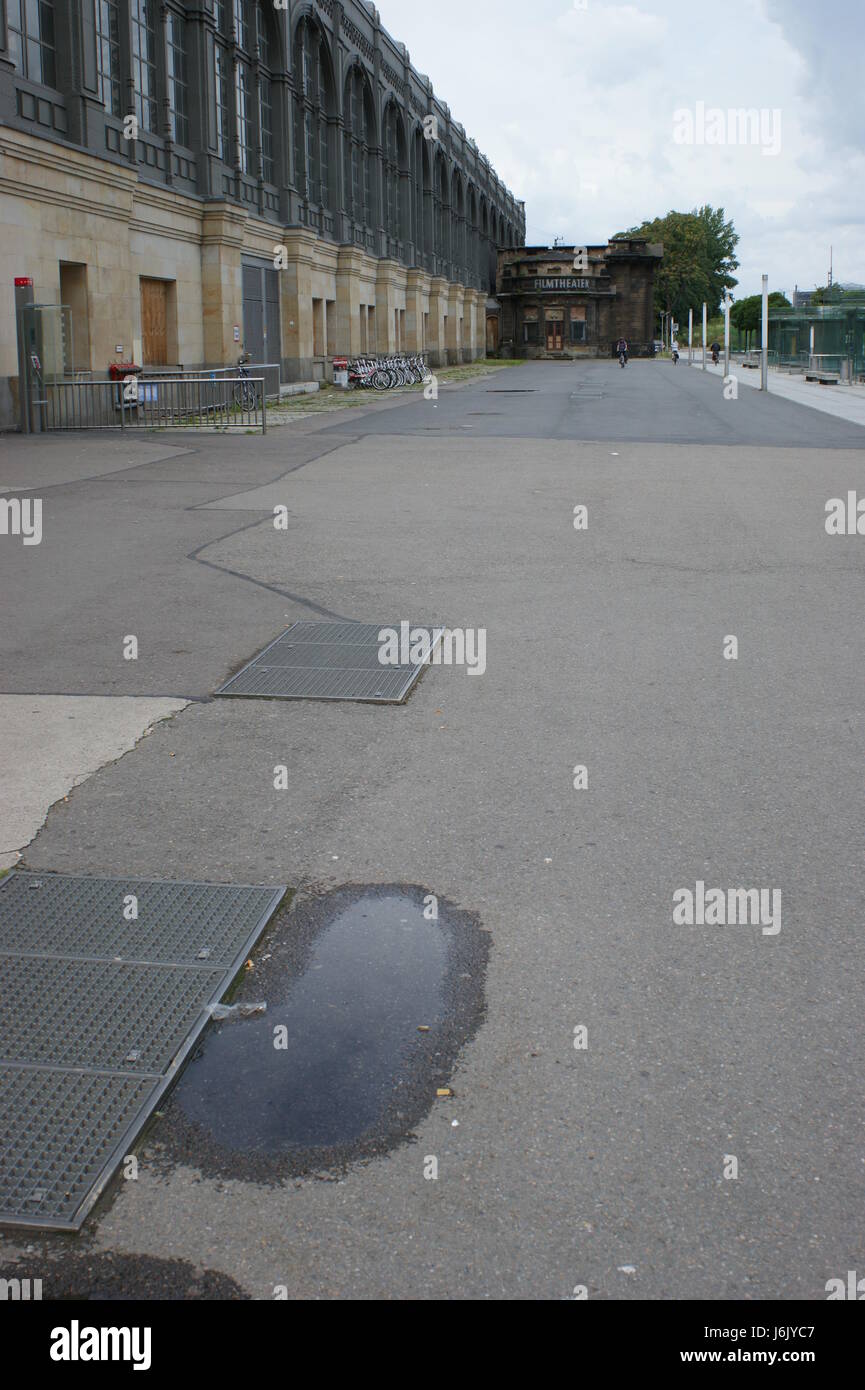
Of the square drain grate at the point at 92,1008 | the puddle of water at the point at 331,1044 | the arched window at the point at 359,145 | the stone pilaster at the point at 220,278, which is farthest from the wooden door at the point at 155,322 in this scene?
the puddle of water at the point at 331,1044

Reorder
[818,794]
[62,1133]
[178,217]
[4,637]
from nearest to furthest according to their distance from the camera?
[62,1133] < [818,794] < [4,637] < [178,217]

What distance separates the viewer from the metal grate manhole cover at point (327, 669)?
766 centimetres

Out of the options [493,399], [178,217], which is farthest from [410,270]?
[178,217]

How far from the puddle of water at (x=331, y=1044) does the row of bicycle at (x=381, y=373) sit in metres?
43.1

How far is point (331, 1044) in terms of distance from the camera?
12.9ft

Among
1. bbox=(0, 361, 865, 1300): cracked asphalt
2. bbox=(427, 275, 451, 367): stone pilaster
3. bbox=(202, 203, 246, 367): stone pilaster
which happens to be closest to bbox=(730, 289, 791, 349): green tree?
bbox=(427, 275, 451, 367): stone pilaster

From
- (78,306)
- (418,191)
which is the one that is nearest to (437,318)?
(418,191)

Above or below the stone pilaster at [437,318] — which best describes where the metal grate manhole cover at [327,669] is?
below

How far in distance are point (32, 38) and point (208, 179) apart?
33.4 ft

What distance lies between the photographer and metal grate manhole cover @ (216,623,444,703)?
7.66 meters

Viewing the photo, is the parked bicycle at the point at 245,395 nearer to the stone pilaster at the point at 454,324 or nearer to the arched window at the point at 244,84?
the arched window at the point at 244,84

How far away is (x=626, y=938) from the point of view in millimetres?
4602
